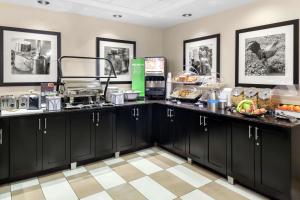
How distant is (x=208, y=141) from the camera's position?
3.29 metres

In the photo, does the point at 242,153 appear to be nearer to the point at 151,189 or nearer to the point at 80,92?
the point at 151,189

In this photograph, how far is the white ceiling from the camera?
351cm

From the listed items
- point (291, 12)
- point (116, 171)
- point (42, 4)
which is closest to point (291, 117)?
point (291, 12)

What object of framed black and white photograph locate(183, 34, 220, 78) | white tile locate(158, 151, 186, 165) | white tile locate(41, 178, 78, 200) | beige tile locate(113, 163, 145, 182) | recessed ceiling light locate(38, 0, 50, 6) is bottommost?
white tile locate(41, 178, 78, 200)

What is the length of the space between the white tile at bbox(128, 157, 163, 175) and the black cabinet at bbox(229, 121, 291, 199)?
3.80 ft

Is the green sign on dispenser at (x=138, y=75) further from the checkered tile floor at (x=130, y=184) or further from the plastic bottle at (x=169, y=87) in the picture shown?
the checkered tile floor at (x=130, y=184)

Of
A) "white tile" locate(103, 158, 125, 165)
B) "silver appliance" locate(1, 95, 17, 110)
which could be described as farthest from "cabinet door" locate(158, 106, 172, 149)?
"silver appliance" locate(1, 95, 17, 110)

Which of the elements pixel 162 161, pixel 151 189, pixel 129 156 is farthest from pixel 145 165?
pixel 151 189

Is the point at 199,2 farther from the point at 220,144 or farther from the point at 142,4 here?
the point at 220,144

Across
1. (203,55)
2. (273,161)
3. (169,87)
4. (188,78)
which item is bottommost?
(273,161)

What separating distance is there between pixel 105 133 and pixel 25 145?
1.23 meters

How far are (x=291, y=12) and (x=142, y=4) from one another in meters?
2.27

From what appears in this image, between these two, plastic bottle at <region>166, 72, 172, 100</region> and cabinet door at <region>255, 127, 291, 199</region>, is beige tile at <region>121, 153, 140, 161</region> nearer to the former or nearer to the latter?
plastic bottle at <region>166, 72, 172, 100</region>

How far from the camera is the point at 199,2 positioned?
349 cm
